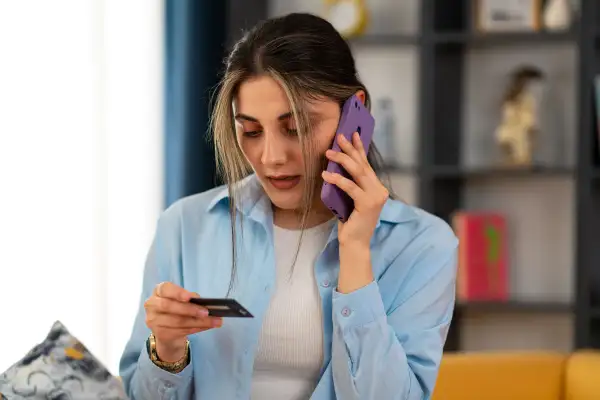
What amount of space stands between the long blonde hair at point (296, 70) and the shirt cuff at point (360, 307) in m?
0.19

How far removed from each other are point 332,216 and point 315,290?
0.17m

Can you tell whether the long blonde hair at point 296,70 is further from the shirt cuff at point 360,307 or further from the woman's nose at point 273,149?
the shirt cuff at point 360,307

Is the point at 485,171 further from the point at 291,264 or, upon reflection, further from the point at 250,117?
the point at 250,117

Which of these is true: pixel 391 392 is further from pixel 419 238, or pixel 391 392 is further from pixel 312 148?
pixel 312 148

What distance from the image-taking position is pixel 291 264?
1.95 m

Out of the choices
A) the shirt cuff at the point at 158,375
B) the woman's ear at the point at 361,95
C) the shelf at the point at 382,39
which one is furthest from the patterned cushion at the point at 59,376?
the shelf at the point at 382,39

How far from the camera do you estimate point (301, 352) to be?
188cm

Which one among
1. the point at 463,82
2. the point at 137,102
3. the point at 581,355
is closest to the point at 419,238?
the point at 581,355

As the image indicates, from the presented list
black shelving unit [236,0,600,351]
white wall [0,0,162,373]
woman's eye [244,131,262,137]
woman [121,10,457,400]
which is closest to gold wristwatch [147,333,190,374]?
woman [121,10,457,400]

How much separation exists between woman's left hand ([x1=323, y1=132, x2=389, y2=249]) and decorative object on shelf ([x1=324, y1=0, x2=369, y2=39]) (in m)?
2.22

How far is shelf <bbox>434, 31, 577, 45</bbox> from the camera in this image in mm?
3781

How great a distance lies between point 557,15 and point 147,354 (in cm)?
251

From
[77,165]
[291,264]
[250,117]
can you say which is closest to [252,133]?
[250,117]

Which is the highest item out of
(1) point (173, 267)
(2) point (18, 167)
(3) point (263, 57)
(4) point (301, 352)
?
(3) point (263, 57)
